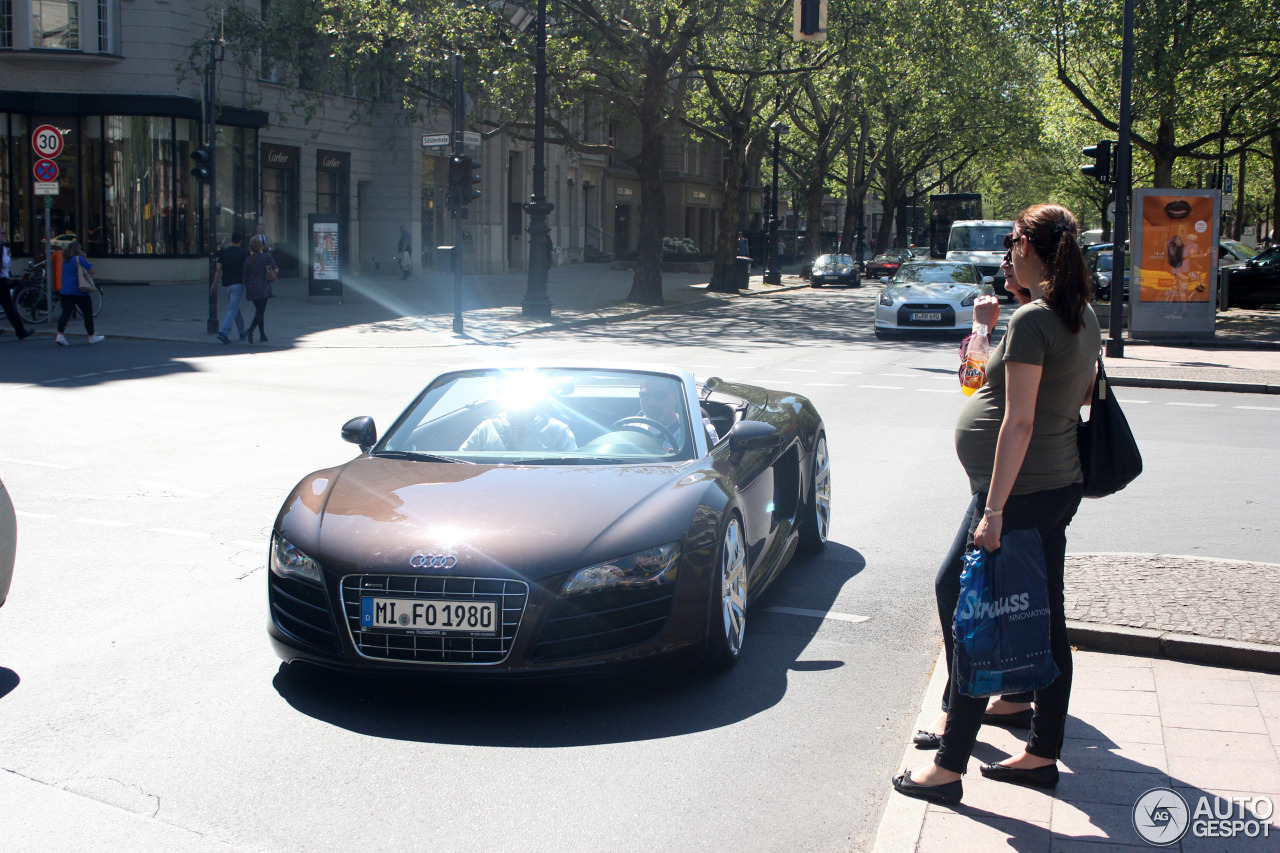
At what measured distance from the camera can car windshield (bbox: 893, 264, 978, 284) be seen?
80.8 ft

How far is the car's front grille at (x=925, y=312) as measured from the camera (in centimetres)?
2350

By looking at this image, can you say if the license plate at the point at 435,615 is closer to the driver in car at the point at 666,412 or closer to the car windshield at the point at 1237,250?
the driver in car at the point at 666,412

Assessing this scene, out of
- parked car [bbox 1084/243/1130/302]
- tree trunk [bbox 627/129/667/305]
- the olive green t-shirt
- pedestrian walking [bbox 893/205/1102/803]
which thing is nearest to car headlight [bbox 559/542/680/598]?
pedestrian walking [bbox 893/205/1102/803]

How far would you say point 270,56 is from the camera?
108ft

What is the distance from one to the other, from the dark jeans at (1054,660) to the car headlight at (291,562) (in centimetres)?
218

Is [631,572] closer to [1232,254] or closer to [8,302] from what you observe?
[8,302]

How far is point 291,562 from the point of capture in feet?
15.0

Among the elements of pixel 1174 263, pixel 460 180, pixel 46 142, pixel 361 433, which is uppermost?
pixel 46 142

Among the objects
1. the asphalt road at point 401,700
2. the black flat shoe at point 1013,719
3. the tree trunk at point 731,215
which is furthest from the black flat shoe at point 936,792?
the tree trunk at point 731,215

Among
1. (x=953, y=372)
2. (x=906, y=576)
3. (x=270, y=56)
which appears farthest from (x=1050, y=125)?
(x=906, y=576)

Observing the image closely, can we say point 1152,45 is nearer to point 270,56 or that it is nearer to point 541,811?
point 270,56

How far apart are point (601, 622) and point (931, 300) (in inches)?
801

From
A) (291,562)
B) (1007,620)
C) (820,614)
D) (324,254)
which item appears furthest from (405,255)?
(1007,620)

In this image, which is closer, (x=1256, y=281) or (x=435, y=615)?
(x=435, y=615)
